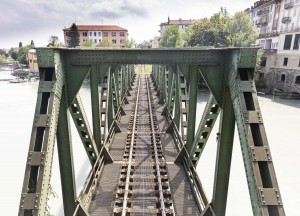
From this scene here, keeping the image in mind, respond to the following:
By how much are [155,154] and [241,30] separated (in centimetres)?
4008

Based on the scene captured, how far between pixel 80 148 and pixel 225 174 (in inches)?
621

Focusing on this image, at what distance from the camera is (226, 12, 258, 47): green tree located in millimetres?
40375

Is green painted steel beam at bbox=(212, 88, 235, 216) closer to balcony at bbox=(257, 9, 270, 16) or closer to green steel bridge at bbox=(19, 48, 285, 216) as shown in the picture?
green steel bridge at bbox=(19, 48, 285, 216)

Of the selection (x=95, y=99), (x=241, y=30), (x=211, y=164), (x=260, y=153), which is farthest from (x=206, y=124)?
(x=241, y=30)

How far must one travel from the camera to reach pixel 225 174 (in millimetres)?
5605

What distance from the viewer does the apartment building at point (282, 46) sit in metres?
38.9

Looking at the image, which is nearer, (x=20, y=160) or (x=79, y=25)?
(x=20, y=160)

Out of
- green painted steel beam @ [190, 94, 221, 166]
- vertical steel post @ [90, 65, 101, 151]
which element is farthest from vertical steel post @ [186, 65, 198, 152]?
vertical steel post @ [90, 65, 101, 151]

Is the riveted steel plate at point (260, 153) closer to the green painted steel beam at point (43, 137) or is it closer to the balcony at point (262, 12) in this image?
the green painted steel beam at point (43, 137)

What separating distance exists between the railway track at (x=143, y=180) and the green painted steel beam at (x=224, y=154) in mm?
1566

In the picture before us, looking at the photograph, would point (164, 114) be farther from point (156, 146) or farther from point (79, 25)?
point (79, 25)

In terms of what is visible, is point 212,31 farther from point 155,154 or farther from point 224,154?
point 224,154

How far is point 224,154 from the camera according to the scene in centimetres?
549

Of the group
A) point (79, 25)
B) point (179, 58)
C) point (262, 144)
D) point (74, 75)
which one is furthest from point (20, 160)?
point (79, 25)
